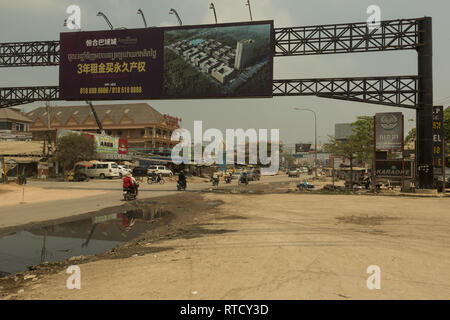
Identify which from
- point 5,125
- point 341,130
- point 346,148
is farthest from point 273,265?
point 341,130

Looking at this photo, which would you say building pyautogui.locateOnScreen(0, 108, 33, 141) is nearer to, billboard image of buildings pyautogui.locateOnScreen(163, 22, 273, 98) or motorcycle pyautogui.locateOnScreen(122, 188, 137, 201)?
billboard image of buildings pyautogui.locateOnScreen(163, 22, 273, 98)

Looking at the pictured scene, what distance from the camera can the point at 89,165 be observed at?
41375 millimetres

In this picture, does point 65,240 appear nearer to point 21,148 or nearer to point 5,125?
point 21,148

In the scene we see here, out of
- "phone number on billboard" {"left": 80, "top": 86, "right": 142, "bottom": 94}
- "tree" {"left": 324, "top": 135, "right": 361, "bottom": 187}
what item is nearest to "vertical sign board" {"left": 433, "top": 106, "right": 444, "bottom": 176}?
"tree" {"left": 324, "top": 135, "right": 361, "bottom": 187}

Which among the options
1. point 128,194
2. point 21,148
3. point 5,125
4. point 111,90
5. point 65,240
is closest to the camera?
point 65,240

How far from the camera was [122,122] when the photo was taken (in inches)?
3078

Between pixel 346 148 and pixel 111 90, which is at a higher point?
pixel 111 90

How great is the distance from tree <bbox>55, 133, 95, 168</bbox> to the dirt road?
36.2 m

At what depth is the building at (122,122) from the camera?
76.6 m

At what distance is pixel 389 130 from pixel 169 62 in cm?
1709

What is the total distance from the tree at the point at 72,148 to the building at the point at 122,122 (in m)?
30.0

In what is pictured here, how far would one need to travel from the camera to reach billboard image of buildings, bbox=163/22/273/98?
24.0 meters

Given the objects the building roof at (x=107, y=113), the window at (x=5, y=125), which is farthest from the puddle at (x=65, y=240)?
the window at (x=5, y=125)

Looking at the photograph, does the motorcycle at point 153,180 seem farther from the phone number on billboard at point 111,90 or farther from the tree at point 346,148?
the tree at point 346,148
